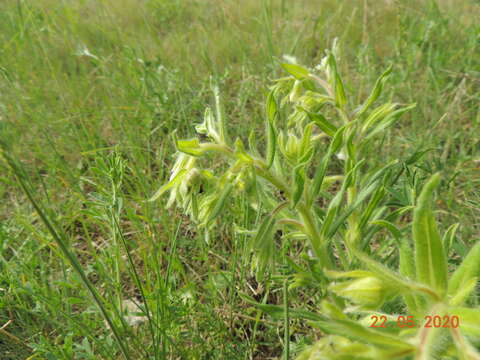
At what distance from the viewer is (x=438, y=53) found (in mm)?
3451

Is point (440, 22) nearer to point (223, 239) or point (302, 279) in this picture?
point (223, 239)

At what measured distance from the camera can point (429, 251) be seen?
41.6 inches

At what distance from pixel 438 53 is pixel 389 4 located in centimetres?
185

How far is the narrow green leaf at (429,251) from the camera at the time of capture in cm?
102

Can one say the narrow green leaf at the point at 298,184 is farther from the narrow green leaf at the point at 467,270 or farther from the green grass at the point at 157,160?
the narrow green leaf at the point at 467,270

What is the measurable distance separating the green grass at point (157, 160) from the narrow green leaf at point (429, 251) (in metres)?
0.64

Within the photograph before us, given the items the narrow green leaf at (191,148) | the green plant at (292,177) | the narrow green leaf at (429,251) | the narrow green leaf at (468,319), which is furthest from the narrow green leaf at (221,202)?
the narrow green leaf at (468,319)

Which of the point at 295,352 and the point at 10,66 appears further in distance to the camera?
the point at 10,66

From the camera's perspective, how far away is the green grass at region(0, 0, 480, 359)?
1.81 meters

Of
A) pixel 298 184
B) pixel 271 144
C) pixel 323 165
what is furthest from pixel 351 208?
pixel 271 144

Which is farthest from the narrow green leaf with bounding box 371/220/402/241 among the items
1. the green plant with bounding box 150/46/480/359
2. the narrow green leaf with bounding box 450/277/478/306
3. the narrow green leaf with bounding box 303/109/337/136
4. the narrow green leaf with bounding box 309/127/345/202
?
the narrow green leaf with bounding box 303/109/337/136

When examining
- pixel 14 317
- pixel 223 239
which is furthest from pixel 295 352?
pixel 14 317

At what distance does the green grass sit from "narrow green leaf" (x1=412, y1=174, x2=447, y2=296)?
0.64m

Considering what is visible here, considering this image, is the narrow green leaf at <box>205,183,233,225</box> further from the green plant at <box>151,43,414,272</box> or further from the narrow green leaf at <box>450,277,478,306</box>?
the narrow green leaf at <box>450,277,478,306</box>
